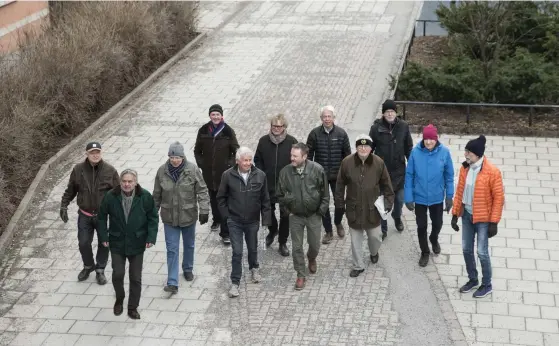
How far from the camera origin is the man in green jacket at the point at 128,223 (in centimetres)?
994

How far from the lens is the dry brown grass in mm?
13852

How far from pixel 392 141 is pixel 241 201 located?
224 cm

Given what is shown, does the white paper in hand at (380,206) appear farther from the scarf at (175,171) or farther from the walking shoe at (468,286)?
the scarf at (175,171)

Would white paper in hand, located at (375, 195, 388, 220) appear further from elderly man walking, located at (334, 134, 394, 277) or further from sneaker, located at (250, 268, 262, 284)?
sneaker, located at (250, 268, 262, 284)

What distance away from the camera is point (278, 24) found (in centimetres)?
2303

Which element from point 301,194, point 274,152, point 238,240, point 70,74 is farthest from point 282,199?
point 70,74

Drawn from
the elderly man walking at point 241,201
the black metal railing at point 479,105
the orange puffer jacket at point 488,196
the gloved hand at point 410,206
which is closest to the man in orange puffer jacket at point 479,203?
the orange puffer jacket at point 488,196

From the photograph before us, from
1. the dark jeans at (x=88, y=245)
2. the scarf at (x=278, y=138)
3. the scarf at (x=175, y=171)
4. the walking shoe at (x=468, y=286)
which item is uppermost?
the scarf at (x=175, y=171)

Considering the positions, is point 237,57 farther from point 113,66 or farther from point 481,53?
point 481,53

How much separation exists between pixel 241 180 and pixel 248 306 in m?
1.37

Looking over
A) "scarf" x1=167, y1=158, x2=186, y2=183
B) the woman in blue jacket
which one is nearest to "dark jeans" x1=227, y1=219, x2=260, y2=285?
"scarf" x1=167, y1=158, x2=186, y2=183

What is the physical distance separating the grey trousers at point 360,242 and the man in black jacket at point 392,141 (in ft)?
3.15

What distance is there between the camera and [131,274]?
10.2 meters

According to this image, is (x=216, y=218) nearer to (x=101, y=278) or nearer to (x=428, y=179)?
(x=101, y=278)
